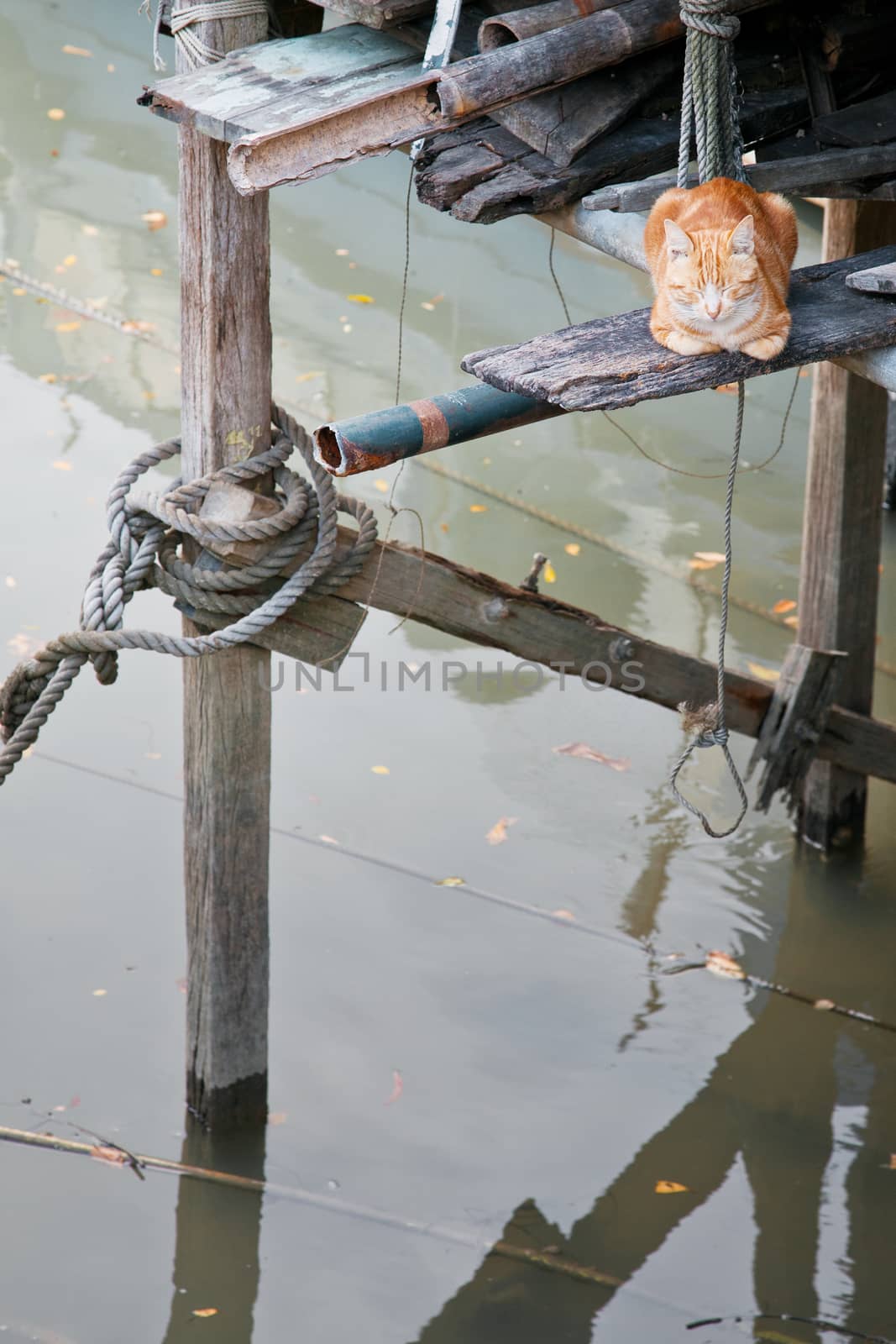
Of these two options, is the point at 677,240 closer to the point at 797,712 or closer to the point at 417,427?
the point at 417,427

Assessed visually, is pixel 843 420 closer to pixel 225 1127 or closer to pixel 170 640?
pixel 170 640

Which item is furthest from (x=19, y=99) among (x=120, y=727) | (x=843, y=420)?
(x=843, y=420)

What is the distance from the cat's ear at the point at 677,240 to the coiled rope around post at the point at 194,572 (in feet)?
3.22

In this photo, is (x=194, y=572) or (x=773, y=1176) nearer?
(x=194, y=572)

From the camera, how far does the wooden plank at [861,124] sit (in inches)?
94.8

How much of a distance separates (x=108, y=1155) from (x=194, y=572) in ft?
5.20

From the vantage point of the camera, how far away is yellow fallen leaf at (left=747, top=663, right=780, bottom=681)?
538 cm

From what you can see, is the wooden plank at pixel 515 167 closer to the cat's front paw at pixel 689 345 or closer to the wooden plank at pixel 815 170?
the wooden plank at pixel 815 170

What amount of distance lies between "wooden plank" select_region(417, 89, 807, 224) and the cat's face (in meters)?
0.28

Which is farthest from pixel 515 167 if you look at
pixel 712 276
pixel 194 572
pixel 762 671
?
pixel 762 671

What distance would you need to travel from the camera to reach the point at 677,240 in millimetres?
2178

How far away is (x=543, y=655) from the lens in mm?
3473

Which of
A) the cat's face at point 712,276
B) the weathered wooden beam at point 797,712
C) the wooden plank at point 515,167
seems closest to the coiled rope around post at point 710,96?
the cat's face at point 712,276

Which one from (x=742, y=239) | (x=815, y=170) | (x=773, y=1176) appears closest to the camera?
(x=742, y=239)
